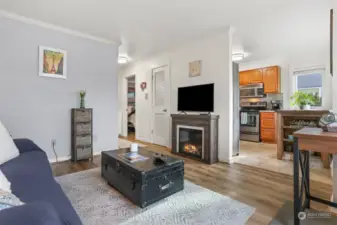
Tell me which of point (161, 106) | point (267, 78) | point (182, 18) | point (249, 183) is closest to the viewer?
point (249, 183)

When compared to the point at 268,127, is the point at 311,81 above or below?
above

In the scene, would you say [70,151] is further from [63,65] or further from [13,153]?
[13,153]

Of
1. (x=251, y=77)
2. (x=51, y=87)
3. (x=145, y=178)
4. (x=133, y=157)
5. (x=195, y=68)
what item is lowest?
(x=145, y=178)

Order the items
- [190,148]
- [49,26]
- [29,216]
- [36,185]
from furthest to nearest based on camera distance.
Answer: [190,148] → [49,26] → [36,185] → [29,216]

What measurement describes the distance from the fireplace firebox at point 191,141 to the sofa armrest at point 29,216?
306 cm

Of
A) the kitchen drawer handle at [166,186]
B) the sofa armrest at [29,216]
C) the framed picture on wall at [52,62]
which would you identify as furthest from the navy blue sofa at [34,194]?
the framed picture on wall at [52,62]

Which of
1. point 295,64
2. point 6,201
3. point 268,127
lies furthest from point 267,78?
point 6,201

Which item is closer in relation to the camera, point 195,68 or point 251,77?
point 195,68

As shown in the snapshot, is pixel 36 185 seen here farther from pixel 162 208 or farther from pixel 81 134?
pixel 81 134

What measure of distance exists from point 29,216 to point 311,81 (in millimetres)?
5946

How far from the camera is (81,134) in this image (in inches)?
132

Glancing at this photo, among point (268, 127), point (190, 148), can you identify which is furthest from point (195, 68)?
point (268, 127)

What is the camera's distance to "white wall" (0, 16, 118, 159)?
290 centimetres

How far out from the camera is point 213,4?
257 centimetres
